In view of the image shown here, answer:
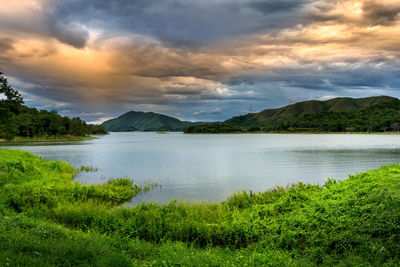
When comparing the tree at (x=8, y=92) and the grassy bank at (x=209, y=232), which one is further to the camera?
the tree at (x=8, y=92)

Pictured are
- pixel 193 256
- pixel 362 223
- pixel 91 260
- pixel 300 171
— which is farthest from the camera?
pixel 300 171

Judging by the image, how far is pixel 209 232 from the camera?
519 inches

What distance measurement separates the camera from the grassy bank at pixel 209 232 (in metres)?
9.00

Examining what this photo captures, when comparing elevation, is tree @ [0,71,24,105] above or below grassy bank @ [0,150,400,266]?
above

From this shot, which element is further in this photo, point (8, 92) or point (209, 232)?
point (8, 92)

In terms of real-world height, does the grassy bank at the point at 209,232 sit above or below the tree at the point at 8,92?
below

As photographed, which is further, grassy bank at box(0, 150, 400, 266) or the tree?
the tree

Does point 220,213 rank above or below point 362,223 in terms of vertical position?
below

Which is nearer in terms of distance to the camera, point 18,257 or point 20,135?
point 18,257

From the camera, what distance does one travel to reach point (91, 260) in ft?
27.7

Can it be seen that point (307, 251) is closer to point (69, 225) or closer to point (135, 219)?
point (135, 219)

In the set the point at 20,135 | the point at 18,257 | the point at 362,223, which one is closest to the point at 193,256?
the point at 18,257

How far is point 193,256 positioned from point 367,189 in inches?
456

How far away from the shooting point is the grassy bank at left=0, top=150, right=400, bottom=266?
A: 29.5 feet
